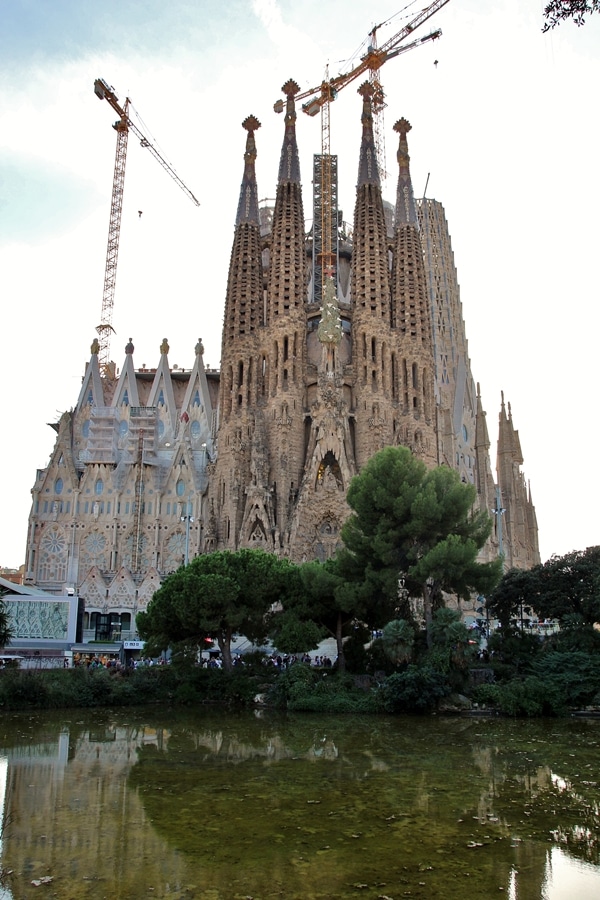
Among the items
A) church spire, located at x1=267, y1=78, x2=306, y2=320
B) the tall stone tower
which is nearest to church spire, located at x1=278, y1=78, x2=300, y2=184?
church spire, located at x1=267, y1=78, x2=306, y2=320

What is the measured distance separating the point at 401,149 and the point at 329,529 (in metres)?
27.9

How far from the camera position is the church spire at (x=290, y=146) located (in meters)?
52.2

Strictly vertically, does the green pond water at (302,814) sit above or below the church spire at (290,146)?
below

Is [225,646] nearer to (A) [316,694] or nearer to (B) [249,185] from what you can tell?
A: (A) [316,694]

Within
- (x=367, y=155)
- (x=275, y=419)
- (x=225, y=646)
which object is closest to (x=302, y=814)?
(x=225, y=646)

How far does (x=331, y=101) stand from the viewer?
59562mm

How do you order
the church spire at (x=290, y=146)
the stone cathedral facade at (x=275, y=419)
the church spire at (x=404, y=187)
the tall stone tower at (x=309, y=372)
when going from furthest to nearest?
Result: the church spire at (x=404, y=187) < the church spire at (x=290, y=146) < the stone cathedral facade at (x=275, y=419) < the tall stone tower at (x=309, y=372)

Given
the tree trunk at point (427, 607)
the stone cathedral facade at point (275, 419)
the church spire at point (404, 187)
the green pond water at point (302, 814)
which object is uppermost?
the church spire at point (404, 187)

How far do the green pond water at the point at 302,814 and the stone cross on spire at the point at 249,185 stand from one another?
4026 centimetres

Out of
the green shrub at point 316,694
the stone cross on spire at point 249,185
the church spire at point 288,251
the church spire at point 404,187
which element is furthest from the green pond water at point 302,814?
the church spire at point 404,187

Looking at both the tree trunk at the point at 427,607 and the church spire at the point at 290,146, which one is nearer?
the tree trunk at the point at 427,607

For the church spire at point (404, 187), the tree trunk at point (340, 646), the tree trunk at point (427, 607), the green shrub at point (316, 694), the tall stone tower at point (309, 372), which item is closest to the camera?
the green shrub at point (316, 694)

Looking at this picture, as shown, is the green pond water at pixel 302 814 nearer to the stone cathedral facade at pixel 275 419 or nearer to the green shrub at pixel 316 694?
the green shrub at pixel 316 694

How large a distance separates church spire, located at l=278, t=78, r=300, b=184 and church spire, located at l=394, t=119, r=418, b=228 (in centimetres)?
715
